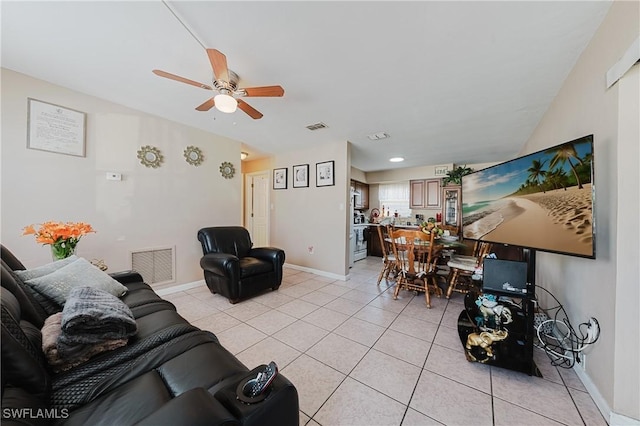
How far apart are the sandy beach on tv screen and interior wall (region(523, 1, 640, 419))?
10 cm

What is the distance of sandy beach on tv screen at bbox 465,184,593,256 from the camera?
128cm

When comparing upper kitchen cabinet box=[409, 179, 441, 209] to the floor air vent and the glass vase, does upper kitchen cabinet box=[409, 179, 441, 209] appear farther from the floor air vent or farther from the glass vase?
the glass vase

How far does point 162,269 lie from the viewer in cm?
296

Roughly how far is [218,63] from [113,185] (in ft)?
7.08

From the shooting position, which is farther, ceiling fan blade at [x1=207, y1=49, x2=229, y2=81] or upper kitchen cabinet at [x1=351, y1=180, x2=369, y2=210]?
upper kitchen cabinet at [x1=351, y1=180, x2=369, y2=210]

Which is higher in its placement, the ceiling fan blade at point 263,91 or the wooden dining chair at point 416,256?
the ceiling fan blade at point 263,91

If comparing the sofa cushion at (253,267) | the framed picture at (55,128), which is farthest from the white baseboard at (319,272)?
the framed picture at (55,128)

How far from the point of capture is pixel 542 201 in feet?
5.10

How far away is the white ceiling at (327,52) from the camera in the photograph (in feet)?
4.36

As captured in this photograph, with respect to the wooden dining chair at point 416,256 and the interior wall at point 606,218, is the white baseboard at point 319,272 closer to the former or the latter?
the wooden dining chair at point 416,256

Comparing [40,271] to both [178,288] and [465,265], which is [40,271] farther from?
[465,265]

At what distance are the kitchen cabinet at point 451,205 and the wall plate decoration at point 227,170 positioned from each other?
4.72m

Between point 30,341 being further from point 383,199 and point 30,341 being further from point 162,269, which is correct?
point 383,199

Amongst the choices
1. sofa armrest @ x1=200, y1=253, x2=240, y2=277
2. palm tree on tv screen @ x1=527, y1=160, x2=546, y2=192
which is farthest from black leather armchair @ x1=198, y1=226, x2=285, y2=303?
palm tree on tv screen @ x1=527, y1=160, x2=546, y2=192
